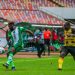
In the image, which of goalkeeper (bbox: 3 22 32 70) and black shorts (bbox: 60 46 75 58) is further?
black shorts (bbox: 60 46 75 58)

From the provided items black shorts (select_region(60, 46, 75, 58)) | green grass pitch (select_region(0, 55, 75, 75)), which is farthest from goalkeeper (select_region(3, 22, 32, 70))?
black shorts (select_region(60, 46, 75, 58))

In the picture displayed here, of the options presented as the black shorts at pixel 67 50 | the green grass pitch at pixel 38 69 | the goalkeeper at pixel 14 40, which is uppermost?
the goalkeeper at pixel 14 40

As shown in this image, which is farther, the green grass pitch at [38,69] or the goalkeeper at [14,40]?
the goalkeeper at [14,40]

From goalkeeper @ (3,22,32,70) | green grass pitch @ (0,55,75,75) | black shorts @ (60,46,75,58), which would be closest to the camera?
green grass pitch @ (0,55,75,75)

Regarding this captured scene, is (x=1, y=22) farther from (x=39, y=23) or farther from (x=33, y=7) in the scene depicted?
(x=33, y=7)

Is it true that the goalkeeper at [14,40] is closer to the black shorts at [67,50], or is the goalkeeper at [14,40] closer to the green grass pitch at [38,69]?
the green grass pitch at [38,69]

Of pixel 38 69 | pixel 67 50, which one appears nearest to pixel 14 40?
pixel 38 69

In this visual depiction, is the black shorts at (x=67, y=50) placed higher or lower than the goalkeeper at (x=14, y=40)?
lower

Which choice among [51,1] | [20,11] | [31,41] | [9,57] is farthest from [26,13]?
[9,57]

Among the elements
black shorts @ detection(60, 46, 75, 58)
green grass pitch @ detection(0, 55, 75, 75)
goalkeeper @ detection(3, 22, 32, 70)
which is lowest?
green grass pitch @ detection(0, 55, 75, 75)

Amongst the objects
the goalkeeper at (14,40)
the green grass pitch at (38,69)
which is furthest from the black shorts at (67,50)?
the goalkeeper at (14,40)

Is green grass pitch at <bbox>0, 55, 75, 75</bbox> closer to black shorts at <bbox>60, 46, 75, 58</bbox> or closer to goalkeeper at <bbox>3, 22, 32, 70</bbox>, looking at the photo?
goalkeeper at <bbox>3, 22, 32, 70</bbox>

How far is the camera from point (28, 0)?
50.0m

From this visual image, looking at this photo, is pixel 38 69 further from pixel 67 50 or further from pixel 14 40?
pixel 14 40
